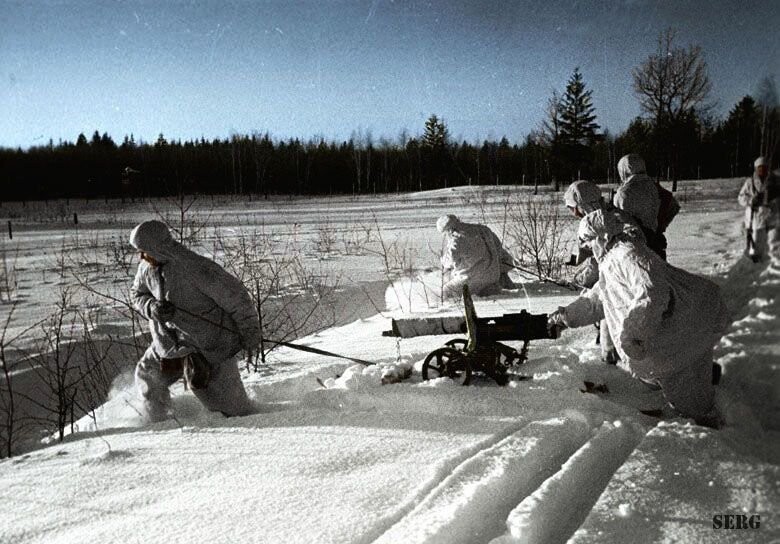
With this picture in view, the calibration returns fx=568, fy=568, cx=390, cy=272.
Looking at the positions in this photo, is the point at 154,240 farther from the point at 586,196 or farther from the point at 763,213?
the point at 763,213

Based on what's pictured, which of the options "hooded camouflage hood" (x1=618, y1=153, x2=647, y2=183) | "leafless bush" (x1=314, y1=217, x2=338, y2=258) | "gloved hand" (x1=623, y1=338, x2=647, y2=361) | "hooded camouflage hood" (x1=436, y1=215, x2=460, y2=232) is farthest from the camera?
"leafless bush" (x1=314, y1=217, x2=338, y2=258)

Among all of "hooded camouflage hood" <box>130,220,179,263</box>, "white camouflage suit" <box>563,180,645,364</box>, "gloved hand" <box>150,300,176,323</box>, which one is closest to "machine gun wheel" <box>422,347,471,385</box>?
"white camouflage suit" <box>563,180,645,364</box>

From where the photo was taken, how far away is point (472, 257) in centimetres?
830

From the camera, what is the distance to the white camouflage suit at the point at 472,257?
8281 mm

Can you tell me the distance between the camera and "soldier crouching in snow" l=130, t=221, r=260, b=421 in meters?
3.97

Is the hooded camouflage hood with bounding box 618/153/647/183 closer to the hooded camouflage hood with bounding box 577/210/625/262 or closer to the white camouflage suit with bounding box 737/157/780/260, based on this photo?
the hooded camouflage hood with bounding box 577/210/625/262

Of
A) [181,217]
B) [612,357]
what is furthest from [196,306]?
[612,357]

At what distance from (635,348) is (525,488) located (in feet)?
3.41

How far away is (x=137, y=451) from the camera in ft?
Result: 10.8

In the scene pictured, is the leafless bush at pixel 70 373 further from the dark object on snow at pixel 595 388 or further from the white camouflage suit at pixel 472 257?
the white camouflage suit at pixel 472 257

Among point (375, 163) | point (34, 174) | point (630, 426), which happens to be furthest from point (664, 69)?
point (375, 163)

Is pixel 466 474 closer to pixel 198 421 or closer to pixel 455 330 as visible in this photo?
pixel 455 330

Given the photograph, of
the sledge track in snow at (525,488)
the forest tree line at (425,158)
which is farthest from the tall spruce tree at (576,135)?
the sledge track in snow at (525,488)

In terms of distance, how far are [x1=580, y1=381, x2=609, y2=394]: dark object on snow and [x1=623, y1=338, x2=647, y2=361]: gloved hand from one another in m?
0.72
